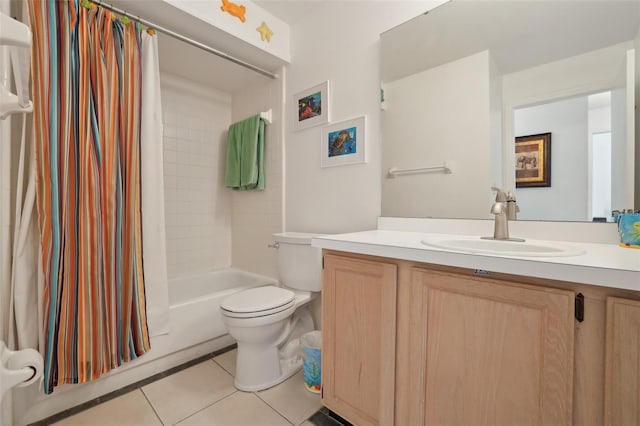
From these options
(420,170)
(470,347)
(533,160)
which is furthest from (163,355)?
(533,160)

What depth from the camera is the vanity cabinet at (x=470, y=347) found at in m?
0.66

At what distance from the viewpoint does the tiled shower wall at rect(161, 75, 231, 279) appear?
7.87ft

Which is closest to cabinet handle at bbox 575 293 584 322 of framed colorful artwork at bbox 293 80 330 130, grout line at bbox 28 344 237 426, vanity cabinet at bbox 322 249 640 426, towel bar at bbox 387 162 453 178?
vanity cabinet at bbox 322 249 640 426

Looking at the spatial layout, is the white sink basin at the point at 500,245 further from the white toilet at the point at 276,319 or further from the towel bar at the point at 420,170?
the white toilet at the point at 276,319

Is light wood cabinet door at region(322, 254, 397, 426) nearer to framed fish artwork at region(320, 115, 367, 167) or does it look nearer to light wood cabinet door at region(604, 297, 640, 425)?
light wood cabinet door at region(604, 297, 640, 425)

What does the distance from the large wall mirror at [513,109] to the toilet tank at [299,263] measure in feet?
1.69

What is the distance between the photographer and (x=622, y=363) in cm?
63

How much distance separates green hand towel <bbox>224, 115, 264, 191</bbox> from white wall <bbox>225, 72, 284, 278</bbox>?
7 centimetres

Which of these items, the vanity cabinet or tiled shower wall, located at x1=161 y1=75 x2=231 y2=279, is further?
tiled shower wall, located at x1=161 y1=75 x2=231 y2=279

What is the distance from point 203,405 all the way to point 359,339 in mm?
900

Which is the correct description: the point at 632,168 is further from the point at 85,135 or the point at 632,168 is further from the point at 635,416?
the point at 85,135

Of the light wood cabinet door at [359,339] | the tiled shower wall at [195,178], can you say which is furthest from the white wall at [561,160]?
the tiled shower wall at [195,178]

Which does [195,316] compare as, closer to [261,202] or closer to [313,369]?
[313,369]

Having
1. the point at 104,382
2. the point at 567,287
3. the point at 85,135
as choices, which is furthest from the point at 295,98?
the point at 104,382
